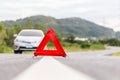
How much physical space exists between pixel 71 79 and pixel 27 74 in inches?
39.8

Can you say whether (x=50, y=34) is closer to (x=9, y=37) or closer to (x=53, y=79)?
(x=53, y=79)

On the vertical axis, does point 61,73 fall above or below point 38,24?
above

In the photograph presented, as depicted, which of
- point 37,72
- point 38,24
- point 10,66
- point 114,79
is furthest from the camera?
point 38,24

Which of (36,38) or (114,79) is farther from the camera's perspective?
(36,38)

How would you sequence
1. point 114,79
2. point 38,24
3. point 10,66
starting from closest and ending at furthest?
1. point 114,79
2. point 10,66
3. point 38,24

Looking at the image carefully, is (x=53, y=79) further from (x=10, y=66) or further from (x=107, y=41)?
(x=107, y=41)

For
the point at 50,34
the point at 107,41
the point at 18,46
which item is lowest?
the point at 107,41

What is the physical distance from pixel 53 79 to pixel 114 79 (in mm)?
954

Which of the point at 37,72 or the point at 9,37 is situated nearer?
the point at 37,72

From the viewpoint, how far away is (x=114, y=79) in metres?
6.00

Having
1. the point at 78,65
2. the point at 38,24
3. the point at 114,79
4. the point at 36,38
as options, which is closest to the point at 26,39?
the point at 36,38

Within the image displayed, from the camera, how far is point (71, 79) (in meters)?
6.61

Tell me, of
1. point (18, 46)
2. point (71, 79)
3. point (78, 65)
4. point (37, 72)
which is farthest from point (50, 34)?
point (18, 46)

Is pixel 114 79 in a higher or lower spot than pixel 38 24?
higher
